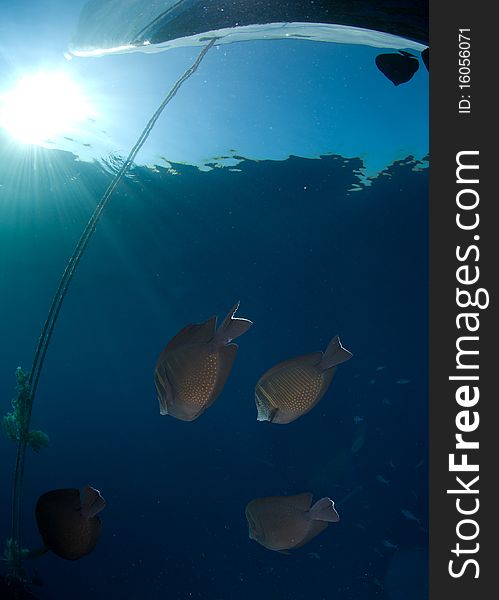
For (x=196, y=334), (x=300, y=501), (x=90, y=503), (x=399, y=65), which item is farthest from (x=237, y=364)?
(x=196, y=334)

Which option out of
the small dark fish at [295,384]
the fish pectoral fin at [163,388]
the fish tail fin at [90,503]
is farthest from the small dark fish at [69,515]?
the small dark fish at [295,384]

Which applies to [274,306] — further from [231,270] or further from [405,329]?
[405,329]

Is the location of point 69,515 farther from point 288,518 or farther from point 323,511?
Result: point 323,511

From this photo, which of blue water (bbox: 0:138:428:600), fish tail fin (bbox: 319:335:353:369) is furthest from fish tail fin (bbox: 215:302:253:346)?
blue water (bbox: 0:138:428:600)

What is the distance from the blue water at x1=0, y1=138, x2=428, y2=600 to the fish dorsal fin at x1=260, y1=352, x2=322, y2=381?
14.1 meters

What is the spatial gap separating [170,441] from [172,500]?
3.32 metres

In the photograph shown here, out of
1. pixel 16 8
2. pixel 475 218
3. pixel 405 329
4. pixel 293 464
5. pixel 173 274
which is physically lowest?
pixel 475 218

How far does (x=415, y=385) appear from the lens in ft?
78.0

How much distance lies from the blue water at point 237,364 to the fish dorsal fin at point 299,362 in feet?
46.3

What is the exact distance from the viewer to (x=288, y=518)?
148 inches

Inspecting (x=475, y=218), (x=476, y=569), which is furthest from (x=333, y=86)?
(x=476, y=569)

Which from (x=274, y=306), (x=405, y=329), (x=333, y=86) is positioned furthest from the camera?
(x=274, y=306)

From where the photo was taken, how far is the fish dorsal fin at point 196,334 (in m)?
2.58

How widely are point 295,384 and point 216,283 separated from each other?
2245cm
